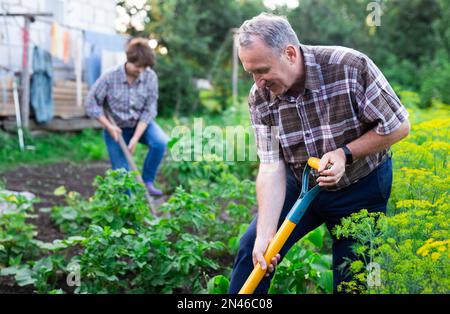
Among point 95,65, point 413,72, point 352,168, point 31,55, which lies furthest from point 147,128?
point 413,72

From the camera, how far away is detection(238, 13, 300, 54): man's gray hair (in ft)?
7.54

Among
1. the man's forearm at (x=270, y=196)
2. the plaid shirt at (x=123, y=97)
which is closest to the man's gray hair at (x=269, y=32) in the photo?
the man's forearm at (x=270, y=196)

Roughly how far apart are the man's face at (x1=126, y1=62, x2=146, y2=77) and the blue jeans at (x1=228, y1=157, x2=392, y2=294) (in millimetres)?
2882

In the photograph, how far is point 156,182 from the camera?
23.6 feet

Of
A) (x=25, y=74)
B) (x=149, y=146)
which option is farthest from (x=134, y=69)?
(x=25, y=74)

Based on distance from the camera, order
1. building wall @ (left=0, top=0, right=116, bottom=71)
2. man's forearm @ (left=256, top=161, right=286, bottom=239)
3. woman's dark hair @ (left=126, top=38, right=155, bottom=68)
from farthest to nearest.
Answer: building wall @ (left=0, top=0, right=116, bottom=71) < woman's dark hair @ (left=126, top=38, right=155, bottom=68) < man's forearm @ (left=256, top=161, right=286, bottom=239)

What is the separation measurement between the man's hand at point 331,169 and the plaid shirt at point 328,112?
0.19 m

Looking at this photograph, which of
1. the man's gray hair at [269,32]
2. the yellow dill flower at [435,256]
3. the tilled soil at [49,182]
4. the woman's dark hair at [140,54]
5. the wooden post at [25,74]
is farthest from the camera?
the wooden post at [25,74]

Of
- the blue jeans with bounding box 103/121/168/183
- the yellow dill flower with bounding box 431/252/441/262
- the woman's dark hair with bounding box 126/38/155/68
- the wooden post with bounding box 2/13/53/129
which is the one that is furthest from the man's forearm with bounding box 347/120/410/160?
the wooden post with bounding box 2/13/53/129

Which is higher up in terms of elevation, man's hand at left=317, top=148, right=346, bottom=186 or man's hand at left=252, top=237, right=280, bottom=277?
man's hand at left=317, top=148, right=346, bottom=186

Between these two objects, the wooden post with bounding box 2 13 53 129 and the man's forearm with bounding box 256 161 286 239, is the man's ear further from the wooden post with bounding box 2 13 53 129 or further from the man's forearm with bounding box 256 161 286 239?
the wooden post with bounding box 2 13 53 129

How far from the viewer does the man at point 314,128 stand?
93.3 inches

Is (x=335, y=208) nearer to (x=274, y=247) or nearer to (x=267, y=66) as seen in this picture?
(x=274, y=247)

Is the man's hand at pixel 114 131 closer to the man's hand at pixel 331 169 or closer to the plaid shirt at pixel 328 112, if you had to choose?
the plaid shirt at pixel 328 112
